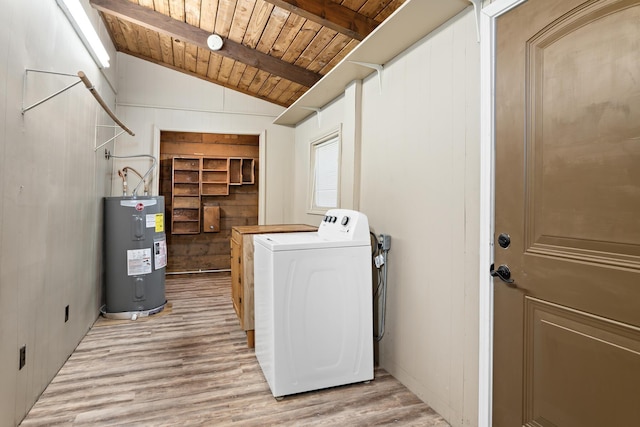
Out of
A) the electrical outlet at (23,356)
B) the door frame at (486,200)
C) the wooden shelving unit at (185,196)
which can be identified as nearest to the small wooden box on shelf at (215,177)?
the wooden shelving unit at (185,196)

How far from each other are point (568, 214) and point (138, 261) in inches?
142

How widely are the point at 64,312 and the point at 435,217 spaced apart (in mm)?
2613

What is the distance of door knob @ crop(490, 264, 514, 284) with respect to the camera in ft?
4.92

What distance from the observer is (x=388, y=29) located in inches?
82.6

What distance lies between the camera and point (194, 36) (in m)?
3.81

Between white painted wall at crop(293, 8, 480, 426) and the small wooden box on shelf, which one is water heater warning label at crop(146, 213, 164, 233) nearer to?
the small wooden box on shelf

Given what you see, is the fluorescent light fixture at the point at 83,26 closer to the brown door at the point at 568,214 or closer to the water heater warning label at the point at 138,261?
the water heater warning label at the point at 138,261

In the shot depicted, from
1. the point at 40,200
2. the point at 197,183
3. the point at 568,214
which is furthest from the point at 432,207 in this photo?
the point at 197,183

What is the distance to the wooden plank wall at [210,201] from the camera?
18.7ft

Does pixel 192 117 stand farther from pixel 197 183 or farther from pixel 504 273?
pixel 504 273

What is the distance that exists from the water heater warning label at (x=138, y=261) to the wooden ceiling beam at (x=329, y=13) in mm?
2603

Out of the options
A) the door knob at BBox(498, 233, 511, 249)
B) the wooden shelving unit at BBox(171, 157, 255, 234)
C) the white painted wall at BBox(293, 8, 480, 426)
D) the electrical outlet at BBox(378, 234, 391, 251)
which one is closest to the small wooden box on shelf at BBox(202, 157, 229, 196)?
the wooden shelving unit at BBox(171, 157, 255, 234)

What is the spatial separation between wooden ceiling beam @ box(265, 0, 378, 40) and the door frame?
4.48ft

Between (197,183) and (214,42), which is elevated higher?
(214,42)
